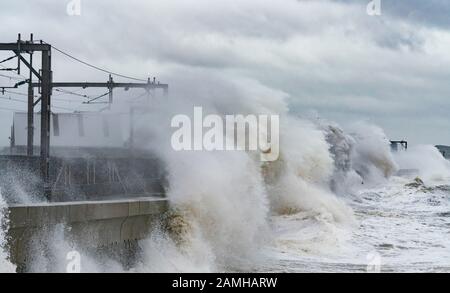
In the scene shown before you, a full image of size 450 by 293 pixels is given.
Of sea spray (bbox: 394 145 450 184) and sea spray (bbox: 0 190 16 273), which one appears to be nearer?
sea spray (bbox: 0 190 16 273)

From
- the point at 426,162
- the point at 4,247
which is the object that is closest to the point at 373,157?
the point at 426,162

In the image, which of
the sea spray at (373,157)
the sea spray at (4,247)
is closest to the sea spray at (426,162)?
the sea spray at (373,157)

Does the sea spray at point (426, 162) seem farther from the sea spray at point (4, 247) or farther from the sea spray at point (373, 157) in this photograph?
the sea spray at point (4, 247)

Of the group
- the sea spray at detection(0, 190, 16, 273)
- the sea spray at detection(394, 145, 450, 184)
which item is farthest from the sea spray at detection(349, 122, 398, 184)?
the sea spray at detection(0, 190, 16, 273)

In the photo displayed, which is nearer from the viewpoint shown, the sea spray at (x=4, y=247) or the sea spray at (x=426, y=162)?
the sea spray at (x=4, y=247)

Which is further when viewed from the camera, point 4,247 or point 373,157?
point 373,157

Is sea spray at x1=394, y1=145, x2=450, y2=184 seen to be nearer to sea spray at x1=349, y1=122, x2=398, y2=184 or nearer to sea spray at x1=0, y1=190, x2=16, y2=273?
sea spray at x1=349, y1=122, x2=398, y2=184

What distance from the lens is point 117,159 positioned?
24.0 meters

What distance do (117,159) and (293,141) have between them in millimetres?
9400

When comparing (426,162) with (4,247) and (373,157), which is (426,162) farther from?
(4,247)

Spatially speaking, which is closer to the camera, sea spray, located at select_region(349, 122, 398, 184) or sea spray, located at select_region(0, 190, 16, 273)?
sea spray, located at select_region(0, 190, 16, 273)

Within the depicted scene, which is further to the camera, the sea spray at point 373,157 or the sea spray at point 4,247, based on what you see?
the sea spray at point 373,157
